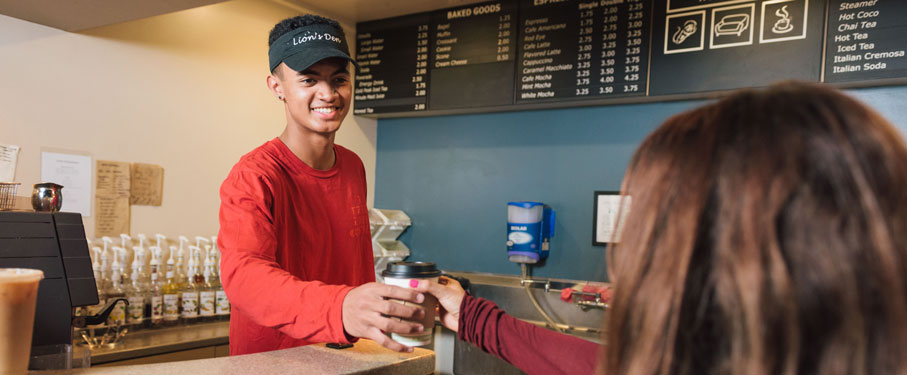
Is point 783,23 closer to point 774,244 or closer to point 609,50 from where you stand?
point 609,50

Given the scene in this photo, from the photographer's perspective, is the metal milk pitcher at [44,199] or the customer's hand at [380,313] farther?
the metal milk pitcher at [44,199]

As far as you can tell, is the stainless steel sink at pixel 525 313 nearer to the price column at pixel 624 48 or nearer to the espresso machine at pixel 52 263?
the price column at pixel 624 48

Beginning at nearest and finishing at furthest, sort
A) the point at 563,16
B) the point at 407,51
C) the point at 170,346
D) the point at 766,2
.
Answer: the point at 170,346 → the point at 766,2 → the point at 563,16 → the point at 407,51

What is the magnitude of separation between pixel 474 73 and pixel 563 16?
0.57 m

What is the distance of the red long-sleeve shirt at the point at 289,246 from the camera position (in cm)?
108

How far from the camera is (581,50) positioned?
3.00m

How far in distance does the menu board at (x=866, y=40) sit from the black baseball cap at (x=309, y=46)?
2077 millimetres

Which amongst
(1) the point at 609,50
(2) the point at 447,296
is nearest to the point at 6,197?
(2) the point at 447,296

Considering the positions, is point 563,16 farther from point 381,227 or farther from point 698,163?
point 698,163

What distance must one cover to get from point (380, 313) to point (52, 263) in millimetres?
728

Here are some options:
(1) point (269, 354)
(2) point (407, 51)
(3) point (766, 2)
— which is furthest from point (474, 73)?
(1) point (269, 354)

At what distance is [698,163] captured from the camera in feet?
1.67

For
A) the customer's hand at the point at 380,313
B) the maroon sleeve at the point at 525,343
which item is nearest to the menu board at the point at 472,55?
the maroon sleeve at the point at 525,343

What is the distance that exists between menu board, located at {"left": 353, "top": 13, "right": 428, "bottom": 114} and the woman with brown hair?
3.01 meters
